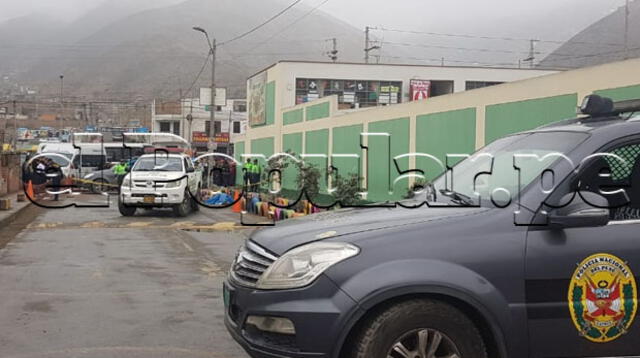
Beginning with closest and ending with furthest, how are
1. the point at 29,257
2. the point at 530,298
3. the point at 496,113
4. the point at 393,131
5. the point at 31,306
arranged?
the point at 530,298 < the point at 31,306 < the point at 29,257 < the point at 496,113 < the point at 393,131

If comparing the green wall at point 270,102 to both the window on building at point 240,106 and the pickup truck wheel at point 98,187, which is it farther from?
the window on building at point 240,106

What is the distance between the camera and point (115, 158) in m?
44.7

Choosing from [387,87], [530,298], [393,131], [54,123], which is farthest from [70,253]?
[54,123]

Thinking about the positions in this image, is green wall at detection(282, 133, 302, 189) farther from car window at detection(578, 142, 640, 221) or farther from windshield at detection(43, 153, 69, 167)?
car window at detection(578, 142, 640, 221)

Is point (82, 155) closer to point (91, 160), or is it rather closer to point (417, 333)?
point (91, 160)

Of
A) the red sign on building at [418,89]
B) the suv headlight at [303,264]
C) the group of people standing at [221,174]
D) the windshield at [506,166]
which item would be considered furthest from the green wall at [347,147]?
the red sign on building at [418,89]

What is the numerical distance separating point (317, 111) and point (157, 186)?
12141mm

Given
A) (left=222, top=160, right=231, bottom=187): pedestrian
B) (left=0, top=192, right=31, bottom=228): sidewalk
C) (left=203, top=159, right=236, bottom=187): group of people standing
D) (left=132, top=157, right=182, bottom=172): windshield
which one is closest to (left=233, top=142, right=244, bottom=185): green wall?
(left=203, top=159, right=236, bottom=187): group of people standing

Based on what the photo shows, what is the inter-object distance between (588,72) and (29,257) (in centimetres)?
1045

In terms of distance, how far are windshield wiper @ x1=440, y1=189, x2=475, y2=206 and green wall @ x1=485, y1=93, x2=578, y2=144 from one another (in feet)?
29.6

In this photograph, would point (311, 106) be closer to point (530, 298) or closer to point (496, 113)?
point (496, 113)

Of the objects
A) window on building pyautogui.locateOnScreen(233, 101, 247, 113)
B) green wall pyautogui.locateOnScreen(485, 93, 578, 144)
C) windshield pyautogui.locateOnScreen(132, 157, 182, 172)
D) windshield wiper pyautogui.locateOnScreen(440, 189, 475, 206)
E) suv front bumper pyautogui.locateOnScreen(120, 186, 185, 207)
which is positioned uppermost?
window on building pyautogui.locateOnScreen(233, 101, 247, 113)

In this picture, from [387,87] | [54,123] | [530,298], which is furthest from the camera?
[54,123]

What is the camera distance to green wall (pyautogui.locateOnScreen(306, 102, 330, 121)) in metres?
29.8
